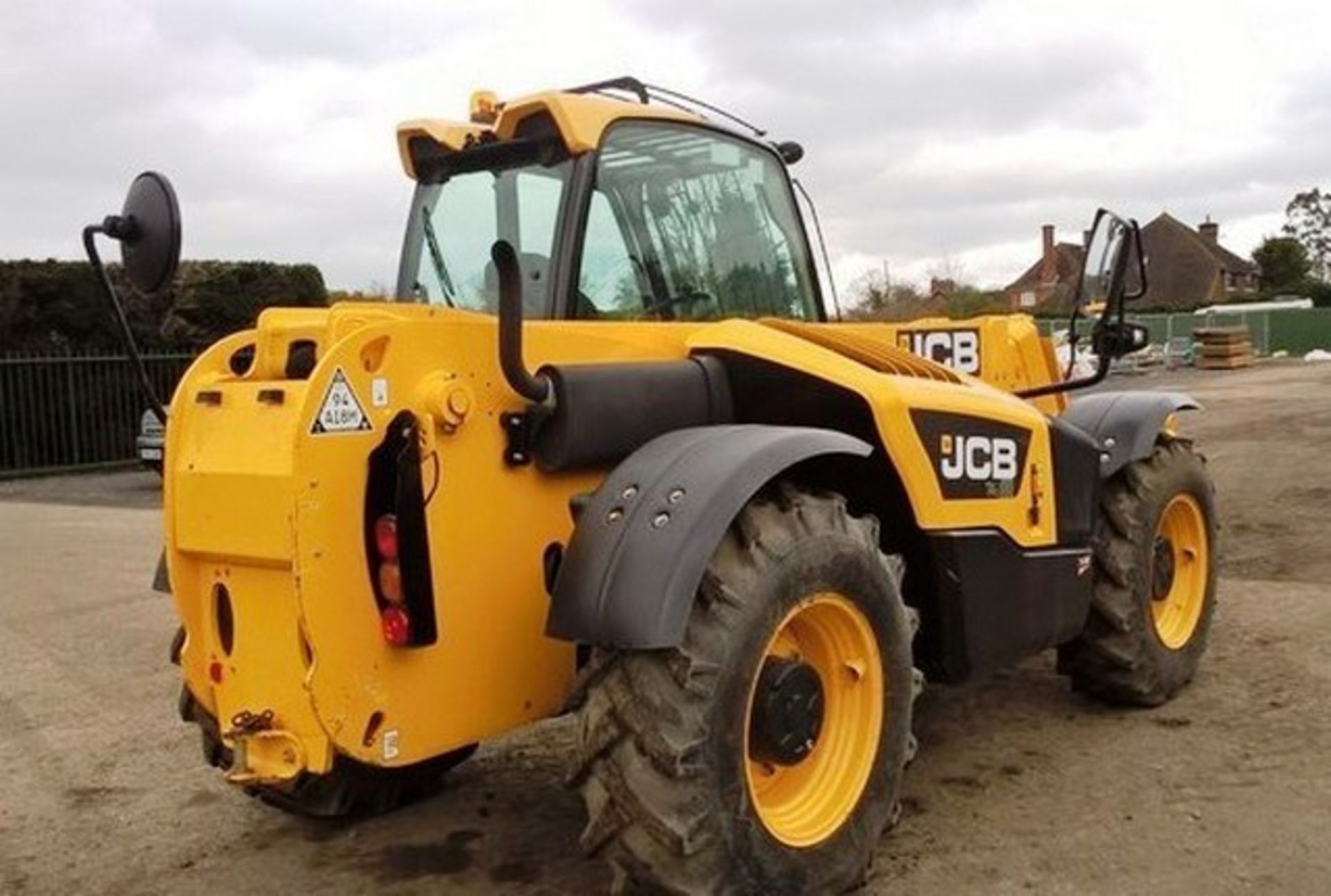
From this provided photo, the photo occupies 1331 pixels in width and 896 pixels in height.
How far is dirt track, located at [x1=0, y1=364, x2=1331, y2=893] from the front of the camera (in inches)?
160

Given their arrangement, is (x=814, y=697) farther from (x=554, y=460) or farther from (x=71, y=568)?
(x=71, y=568)

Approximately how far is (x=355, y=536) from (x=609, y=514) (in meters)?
0.64

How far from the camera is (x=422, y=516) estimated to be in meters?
3.40

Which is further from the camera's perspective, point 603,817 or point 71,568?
point 71,568

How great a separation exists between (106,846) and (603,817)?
2.14 m

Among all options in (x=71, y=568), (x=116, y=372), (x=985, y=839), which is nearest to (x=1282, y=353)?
(x=116, y=372)

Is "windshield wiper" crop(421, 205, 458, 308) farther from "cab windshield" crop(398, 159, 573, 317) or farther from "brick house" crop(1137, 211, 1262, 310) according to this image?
"brick house" crop(1137, 211, 1262, 310)

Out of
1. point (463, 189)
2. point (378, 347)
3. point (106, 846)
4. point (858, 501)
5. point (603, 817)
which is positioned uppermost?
point (463, 189)

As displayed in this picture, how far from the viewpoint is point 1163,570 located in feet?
19.4

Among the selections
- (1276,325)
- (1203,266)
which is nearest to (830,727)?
(1276,325)

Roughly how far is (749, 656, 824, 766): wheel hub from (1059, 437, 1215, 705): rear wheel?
214 cm

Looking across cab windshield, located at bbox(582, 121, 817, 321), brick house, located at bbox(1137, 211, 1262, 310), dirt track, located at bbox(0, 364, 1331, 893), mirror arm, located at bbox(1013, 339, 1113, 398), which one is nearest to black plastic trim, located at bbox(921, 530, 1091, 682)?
dirt track, located at bbox(0, 364, 1331, 893)

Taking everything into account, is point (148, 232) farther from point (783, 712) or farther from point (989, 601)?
point (989, 601)

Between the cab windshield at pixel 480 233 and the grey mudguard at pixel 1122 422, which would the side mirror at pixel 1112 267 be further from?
the cab windshield at pixel 480 233
